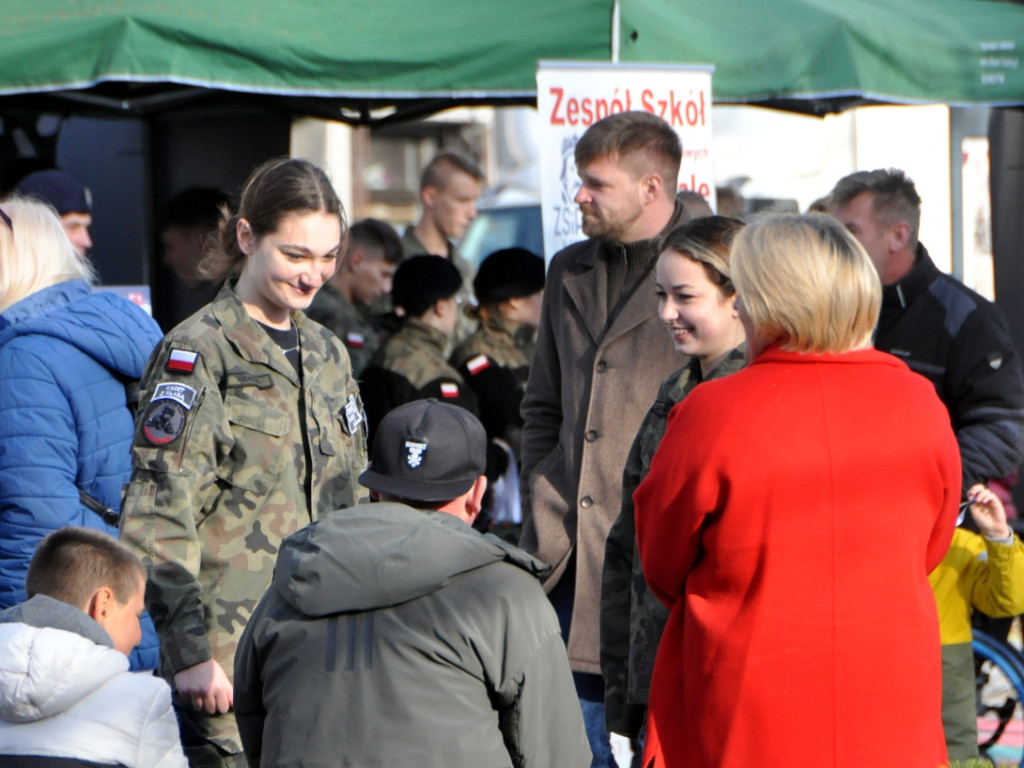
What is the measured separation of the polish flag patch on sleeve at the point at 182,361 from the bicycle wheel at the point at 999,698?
11.4 ft

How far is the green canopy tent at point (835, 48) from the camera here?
5.31 m

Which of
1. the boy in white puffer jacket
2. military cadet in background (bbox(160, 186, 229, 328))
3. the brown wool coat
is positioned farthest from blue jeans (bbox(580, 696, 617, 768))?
military cadet in background (bbox(160, 186, 229, 328))

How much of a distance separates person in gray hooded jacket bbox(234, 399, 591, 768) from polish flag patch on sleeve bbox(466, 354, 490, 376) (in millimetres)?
3495

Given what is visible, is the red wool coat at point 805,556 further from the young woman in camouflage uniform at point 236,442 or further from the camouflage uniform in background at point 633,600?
the young woman in camouflage uniform at point 236,442

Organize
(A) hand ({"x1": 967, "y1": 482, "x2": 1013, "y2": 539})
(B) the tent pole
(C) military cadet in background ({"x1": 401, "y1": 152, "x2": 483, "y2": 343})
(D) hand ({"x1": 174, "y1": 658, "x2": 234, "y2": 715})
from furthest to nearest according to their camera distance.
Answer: (C) military cadet in background ({"x1": 401, "y1": 152, "x2": 483, "y2": 343}) → (B) the tent pole → (A) hand ({"x1": 967, "y1": 482, "x2": 1013, "y2": 539}) → (D) hand ({"x1": 174, "y1": 658, "x2": 234, "y2": 715})

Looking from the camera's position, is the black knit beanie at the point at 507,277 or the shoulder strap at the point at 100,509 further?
the black knit beanie at the point at 507,277

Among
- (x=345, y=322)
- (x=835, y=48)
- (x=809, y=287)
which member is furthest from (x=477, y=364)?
(x=809, y=287)

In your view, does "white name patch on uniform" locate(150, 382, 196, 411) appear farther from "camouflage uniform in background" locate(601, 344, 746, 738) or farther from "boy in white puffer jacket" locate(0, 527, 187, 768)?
"camouflage uniform in background" locate(601, 344, 746, 738)

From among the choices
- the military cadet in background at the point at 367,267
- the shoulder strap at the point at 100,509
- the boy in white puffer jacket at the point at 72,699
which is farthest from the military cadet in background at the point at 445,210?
the boy in white puffer jacket at the point at 72,699

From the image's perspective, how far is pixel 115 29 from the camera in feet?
15.5

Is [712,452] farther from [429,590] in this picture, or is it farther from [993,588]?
[993,588]

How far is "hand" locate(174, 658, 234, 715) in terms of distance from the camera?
2957mm

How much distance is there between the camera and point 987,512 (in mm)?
4445

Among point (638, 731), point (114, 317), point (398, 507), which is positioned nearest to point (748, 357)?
point (398, 507)
